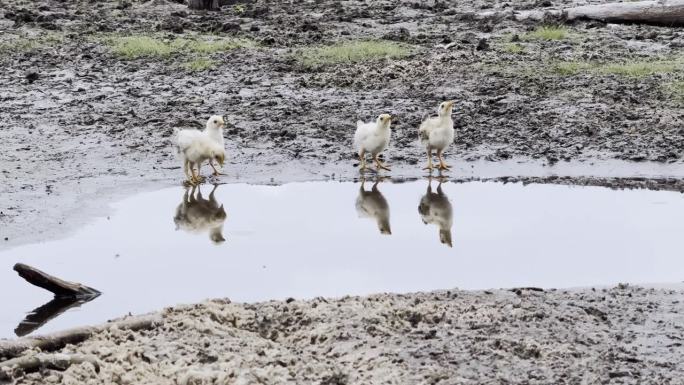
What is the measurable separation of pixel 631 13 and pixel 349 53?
14.7ft

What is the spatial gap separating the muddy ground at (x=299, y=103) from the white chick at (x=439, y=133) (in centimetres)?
30

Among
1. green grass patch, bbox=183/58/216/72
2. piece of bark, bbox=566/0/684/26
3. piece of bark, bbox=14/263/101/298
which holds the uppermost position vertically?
piece of bark, bbox=566/0/684/26

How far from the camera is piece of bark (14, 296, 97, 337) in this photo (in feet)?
26.6

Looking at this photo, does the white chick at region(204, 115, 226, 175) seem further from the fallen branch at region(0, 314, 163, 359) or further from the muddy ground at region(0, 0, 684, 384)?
the fallen branch at region(0, 314, 163, 359)

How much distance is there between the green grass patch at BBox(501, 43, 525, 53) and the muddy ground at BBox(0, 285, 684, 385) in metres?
8.87

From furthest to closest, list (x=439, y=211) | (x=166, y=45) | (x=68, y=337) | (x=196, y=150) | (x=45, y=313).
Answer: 1. (x=166, y=45)
2. (x=196, y=150)
3. (x=439, y=211)
4. (x=45, y=313)
5. (x=68, y=337)

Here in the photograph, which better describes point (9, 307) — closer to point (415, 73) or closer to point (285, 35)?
point (415, 73)

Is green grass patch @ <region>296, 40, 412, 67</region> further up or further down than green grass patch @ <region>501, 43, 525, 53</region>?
further down

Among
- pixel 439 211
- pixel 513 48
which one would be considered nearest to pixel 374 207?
pixel 439 211

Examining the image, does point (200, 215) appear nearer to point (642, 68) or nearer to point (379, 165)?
point (379, 165)

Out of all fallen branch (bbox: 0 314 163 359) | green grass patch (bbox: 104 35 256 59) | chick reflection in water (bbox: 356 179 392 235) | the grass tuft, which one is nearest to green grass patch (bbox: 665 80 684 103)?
chick reflection in water (bbox: 356 179 392 235)

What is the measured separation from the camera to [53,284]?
8555mm

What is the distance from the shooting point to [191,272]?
30.4 ft

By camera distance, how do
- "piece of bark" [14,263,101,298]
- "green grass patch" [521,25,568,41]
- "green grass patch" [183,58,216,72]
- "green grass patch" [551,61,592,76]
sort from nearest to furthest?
"piece of bark" [14,263,101,298]
"green grass patch" [551,61,592,76]
"green grass patch" [183,58,216,72]
"green grass patch" [521,25,568,41]
